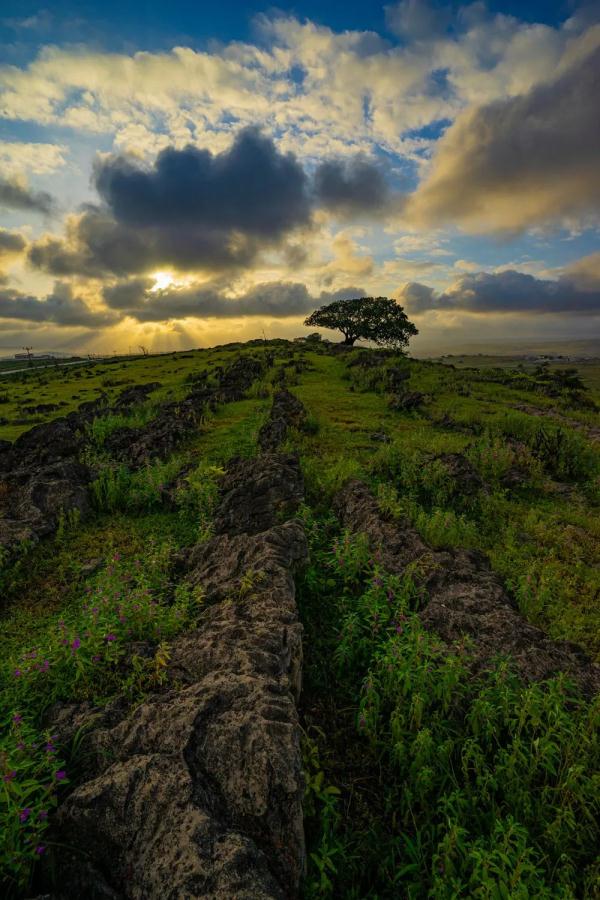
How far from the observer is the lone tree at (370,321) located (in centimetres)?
7319

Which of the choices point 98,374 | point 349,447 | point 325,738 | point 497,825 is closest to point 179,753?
point 325,738

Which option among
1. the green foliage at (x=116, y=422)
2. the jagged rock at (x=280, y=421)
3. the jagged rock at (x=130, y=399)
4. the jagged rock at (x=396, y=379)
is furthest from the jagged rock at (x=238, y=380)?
the jagged rock at (x=396, y=379)

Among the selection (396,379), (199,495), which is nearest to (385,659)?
(199,495)

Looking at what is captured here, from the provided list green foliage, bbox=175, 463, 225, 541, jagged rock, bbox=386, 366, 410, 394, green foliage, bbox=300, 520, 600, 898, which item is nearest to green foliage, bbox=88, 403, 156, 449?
green foliage, bbox=175, 463, 225, 541

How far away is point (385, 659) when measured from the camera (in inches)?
226

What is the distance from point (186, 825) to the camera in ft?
11.9

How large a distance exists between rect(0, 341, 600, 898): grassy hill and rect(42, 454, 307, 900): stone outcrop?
0.29m

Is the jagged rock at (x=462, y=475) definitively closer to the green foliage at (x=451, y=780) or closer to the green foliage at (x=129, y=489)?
the green foliage at (x=451, y=780)

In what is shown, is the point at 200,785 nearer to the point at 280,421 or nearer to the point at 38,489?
the point at 38,489

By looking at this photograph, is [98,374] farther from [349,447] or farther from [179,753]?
[179,753]

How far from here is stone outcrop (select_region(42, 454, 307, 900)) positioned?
11.4 feet

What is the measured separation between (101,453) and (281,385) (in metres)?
18.1

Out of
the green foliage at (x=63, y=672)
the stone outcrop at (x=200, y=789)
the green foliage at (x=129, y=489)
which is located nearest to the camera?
the stone outcrop at (x=200, y=789)

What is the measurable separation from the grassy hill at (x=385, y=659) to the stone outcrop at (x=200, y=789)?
29 centimetres
